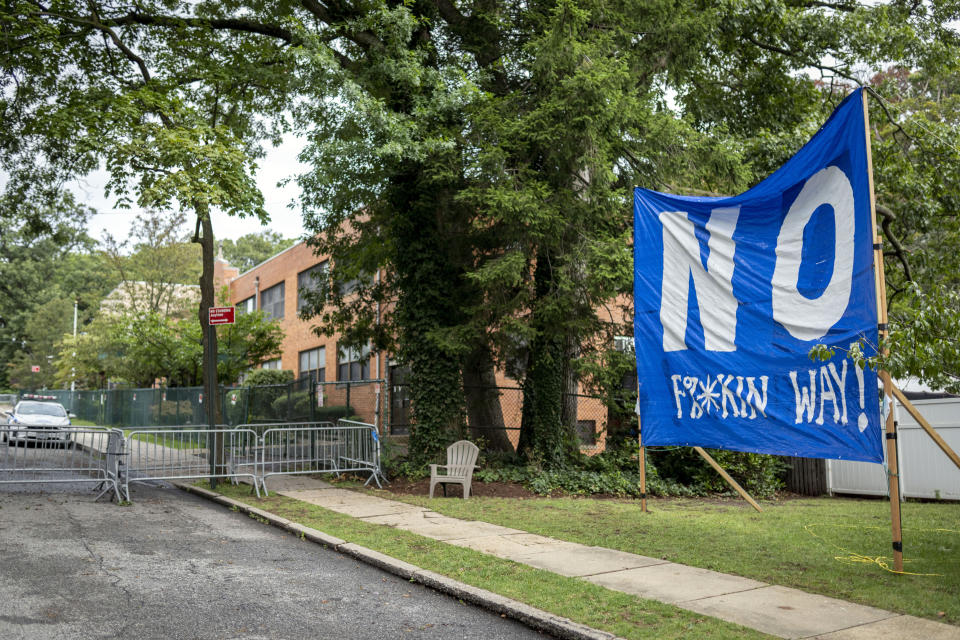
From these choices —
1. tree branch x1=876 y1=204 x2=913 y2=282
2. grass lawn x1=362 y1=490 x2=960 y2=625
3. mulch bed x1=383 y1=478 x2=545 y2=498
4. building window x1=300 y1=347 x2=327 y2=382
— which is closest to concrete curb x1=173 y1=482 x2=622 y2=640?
grass lawn x1=362 y1=490 x2=960 y2=625

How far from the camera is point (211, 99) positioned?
17.9 metres

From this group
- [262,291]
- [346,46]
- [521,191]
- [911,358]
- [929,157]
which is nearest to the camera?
[911,358]

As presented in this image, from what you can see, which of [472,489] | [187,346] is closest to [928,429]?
[472,489]

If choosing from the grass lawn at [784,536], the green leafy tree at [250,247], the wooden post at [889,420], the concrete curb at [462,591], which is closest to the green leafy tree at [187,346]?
the grass lawn at [784,536]

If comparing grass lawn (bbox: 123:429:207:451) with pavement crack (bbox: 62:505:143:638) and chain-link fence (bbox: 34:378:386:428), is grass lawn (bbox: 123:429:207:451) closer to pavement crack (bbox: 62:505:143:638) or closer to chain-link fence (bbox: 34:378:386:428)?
pavement crack (bbox: 62:505:143:638)

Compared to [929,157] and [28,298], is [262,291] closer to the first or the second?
[929,157]

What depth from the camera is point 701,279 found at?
29.6 feet

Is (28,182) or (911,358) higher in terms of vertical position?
(28,182)

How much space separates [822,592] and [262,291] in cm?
3840

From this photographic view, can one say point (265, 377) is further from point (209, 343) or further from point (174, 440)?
point (174, 440)

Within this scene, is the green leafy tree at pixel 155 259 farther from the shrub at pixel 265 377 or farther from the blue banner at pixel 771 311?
the blue banner at pixel 771 311

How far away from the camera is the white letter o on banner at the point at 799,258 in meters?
7.29

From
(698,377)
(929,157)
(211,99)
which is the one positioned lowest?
(698,377)

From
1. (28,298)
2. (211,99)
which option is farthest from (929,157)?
(28,298)
